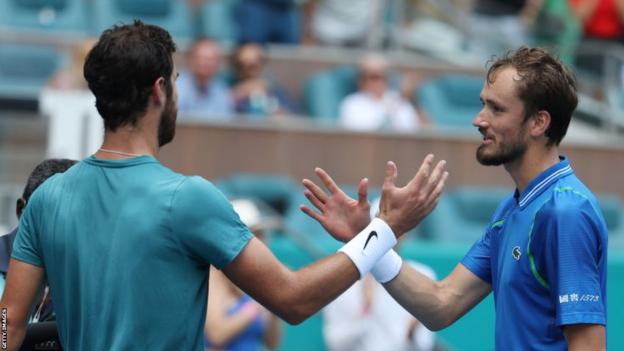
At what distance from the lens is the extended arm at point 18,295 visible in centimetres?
314

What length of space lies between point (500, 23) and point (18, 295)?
9.00m

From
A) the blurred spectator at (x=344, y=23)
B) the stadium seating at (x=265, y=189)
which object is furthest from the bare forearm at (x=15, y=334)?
the blurred spectator at (x=344, y=23)

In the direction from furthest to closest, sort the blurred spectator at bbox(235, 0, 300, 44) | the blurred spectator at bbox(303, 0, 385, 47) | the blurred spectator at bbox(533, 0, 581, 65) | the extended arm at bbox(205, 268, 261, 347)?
the blurred spectator at bbox(533, 0, 581, 65) → the blurred spectator at bbox(303, 0, 385, 47) → the blurred spectator at bbox(235, 0, 300, 44) → the extended arm at bbox(205, 268, 261, 347)

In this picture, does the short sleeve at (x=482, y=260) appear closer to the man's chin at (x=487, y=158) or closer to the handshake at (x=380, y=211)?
the man's chin at (x=487, y=158)

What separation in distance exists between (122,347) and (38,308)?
2.06 ft

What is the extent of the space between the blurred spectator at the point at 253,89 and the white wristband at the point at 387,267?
5.57m

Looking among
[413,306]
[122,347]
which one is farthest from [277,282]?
[413,306]

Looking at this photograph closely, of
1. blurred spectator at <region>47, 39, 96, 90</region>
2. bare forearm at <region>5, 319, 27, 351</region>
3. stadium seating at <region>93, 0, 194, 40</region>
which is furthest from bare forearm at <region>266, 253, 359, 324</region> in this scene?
stadium seating at <region>93, 0, 194, 40</region>

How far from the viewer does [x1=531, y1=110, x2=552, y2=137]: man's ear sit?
3.44m

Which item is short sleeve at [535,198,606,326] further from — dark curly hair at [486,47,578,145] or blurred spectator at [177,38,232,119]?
blurred spectator at [177,38,232,119]

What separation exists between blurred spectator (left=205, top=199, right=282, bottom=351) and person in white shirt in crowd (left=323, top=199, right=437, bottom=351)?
62 cm

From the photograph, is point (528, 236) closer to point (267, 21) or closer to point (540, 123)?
point (540, 123)

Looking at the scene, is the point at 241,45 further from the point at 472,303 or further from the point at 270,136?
the point at 472,303

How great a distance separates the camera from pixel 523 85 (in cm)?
346
